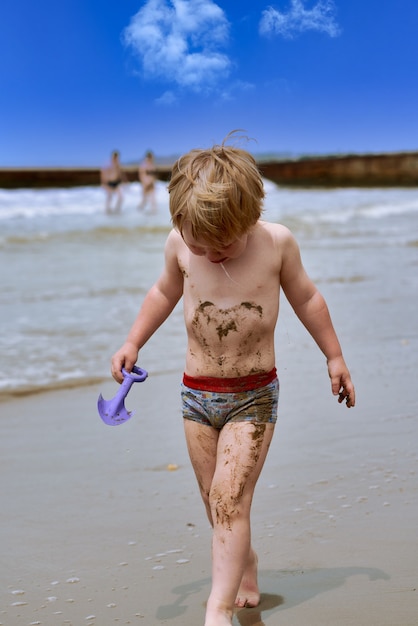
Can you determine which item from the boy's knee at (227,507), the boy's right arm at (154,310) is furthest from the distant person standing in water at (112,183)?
the boy's knee at (227,507)

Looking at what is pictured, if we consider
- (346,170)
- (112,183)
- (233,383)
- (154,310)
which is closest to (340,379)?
(233,383)

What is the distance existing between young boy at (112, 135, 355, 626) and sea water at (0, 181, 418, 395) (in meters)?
2.60

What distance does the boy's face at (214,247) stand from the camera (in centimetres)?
236

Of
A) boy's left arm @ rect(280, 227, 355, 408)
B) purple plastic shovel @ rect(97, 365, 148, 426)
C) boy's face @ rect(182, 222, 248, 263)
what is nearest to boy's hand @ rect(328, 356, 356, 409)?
boy's left arm @ rect(280, 227, 355, 408)

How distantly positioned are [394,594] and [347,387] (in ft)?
1.95

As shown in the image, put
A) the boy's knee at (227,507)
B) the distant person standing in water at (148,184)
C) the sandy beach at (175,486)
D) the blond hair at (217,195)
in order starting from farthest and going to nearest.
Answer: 1. the distant person standing in water at (148,184)
2. the sandy beach at (175,486)
3. the boy's knee at (227,507)
4. the blond hair at (217,195)

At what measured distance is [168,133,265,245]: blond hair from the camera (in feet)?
7.48

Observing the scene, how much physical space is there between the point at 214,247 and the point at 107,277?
24.1ft

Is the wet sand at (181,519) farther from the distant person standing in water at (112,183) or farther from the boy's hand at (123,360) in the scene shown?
the distant person standing in water at (112,183)

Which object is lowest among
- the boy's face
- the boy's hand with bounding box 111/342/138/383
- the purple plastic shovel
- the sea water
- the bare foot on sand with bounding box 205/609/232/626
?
the sea water

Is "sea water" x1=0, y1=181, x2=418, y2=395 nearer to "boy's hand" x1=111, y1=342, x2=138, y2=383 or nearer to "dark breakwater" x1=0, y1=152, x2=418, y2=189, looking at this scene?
"boy's hand" x1=111, y1=342, x2=138, y2=383

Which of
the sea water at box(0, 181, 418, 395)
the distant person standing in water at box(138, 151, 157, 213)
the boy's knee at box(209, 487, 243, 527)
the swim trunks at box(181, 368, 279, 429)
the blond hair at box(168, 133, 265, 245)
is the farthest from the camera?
the distant person standing in water at box(138, 151, 157, 213)

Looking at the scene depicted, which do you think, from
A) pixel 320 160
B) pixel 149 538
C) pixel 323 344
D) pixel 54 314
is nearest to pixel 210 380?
pixel 323 344

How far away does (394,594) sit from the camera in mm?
2562
